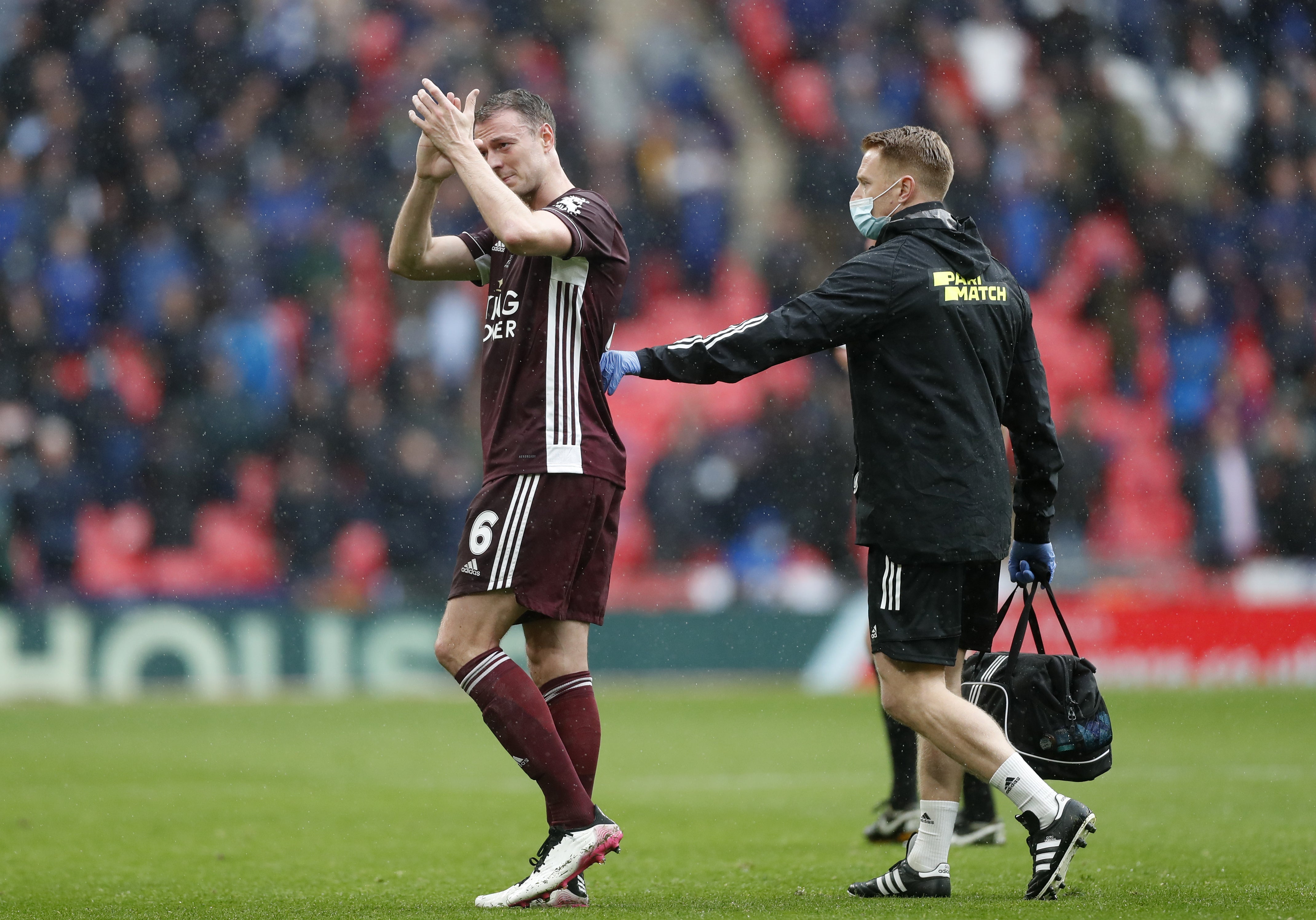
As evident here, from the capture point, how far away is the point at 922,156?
16.1 feet

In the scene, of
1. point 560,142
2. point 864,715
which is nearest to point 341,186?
point 560,142

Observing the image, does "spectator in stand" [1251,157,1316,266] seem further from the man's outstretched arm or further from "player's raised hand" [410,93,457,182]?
"player's raised hand" [410,93,457,182]

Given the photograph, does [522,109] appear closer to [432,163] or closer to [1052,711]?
[432,163]

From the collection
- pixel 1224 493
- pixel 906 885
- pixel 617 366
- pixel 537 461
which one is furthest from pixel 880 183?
pixel 1224 493

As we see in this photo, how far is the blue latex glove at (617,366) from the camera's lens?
4.55 m

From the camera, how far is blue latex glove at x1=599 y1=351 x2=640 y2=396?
4.55 meters

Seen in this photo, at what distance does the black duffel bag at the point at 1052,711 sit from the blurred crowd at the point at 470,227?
9.03 m

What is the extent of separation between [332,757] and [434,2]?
34.1 ft

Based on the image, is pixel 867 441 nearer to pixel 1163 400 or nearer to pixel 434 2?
pixel 1163 400

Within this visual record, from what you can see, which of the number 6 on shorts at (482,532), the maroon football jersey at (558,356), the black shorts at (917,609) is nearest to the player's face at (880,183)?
the maroon football jersey at (558,356)

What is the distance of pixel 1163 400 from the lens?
16781 mm

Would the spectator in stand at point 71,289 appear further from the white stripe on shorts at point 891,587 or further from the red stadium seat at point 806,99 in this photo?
the white stripe on shorts at point 891,587

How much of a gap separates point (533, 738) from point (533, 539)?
0.55 metres

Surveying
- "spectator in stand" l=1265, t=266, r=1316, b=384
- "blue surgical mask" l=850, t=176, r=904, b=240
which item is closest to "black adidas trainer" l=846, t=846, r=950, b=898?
"blue surgical mask" l=850, t=176, r=904, b=240
